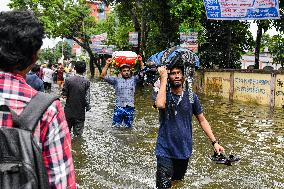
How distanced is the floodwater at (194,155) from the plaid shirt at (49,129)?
11.3 feet

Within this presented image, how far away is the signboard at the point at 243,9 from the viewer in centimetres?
1609

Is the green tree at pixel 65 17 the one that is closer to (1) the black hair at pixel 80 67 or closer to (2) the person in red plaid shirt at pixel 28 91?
(1) the black hair at pixel 80 67

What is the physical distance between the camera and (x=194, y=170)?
7055 mm

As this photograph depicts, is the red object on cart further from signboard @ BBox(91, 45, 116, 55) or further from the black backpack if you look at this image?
signboard @ BBox(91, 45, 116, 55)

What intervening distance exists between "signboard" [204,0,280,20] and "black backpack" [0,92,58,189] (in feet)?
49.6

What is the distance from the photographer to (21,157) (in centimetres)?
165

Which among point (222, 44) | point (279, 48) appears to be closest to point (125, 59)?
point (279, 48)

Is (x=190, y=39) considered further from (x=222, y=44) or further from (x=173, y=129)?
(x=173, y=129)

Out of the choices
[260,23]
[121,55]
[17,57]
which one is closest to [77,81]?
[121,55]

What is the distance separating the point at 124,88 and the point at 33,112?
806 centimetres

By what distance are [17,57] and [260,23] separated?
22168 mm

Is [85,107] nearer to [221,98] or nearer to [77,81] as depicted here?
[77,81]

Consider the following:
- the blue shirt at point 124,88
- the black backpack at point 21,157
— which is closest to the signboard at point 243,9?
the blue shirt at point 124,88

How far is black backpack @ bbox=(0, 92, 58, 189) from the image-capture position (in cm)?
164
